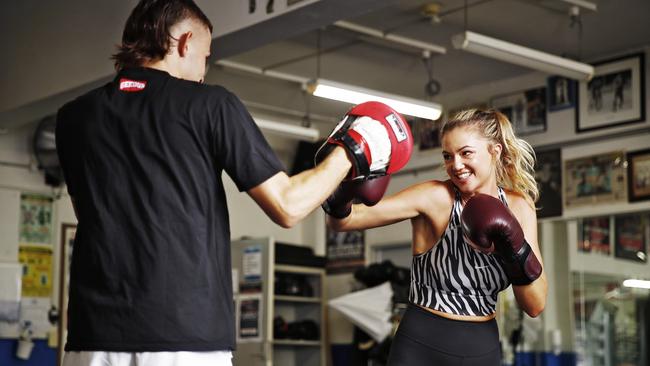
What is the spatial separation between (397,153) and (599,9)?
4.98 meters

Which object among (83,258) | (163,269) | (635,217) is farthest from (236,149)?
(635,217)

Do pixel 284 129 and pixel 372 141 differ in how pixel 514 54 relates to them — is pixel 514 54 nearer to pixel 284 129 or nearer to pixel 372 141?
pixel 284 129

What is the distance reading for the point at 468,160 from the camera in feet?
9.19

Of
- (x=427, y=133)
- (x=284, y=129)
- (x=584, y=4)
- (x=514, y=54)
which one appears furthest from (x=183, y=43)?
(x=427, y=133)

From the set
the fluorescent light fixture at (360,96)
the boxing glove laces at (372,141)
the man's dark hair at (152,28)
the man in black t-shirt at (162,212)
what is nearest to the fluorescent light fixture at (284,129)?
the fluorescent light fixture at (360,96)

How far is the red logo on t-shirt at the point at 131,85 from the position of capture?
1.88 m

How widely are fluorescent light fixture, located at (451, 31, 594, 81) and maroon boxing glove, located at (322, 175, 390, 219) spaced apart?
328 centimetres

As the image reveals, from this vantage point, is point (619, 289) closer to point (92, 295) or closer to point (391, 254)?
point (391, 254)

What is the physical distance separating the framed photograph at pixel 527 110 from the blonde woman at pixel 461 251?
5.24 m

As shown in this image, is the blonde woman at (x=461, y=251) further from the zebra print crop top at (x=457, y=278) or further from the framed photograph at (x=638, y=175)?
the framed photograph at (x=638, y=175)

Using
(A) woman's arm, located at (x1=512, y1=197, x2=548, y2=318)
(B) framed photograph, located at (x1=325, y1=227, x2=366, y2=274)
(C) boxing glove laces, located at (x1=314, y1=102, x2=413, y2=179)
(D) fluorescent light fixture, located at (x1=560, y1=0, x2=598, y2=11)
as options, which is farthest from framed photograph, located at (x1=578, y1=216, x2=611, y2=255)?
(C) boxing glove laces, located at (x1=314, y1=102, x2=413, y2=179)

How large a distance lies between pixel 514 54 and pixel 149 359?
15.0ft

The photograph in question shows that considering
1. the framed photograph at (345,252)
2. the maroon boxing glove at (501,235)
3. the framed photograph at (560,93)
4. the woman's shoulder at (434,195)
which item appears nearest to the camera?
the maroon boxing glove at (501,235)

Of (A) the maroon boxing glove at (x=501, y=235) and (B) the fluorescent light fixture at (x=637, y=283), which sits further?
(B) the fluorescent light fixture at (x=637, y=283)
